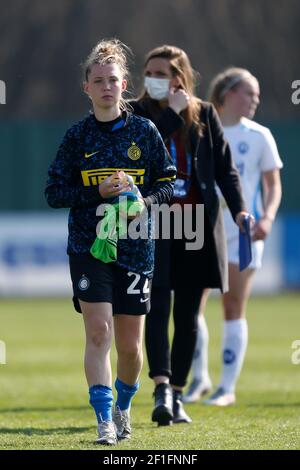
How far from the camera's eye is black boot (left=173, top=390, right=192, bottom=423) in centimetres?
730

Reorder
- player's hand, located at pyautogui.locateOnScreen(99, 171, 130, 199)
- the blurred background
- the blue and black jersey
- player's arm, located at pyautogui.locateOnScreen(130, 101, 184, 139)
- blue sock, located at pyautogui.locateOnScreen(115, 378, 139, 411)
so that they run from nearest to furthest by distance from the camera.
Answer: player's hand, located at pyautogui.locateOnScreen(99, 171, 130, 199) < the blue and black jersey < blue sock, located at pyautogui.locateOnScreen(115, 378, 139, 411) < player's arm, located at pyautogui.locateOnScreen(130, 101, 184, 139) < the blurred background

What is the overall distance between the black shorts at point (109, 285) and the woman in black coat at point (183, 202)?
0.90 metres

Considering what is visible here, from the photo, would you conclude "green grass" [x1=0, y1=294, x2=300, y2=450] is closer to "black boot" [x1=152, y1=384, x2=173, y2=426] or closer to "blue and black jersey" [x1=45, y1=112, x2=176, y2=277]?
"black boot" [x1=152, y1=384, x2=173, y2=426]

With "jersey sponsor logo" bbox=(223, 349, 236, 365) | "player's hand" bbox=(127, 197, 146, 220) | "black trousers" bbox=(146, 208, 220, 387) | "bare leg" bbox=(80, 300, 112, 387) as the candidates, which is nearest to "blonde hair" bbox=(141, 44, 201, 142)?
"black trousers" bbox=(146, 208, 220, 387)

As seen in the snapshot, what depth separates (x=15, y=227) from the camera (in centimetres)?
2125

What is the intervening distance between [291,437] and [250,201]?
8.60ft

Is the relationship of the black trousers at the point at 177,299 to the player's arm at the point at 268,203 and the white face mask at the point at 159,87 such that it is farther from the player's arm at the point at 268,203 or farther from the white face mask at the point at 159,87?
the player's arm at the point at 268,203

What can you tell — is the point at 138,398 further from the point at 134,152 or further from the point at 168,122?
the point at 134,152

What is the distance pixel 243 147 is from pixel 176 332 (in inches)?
69.1

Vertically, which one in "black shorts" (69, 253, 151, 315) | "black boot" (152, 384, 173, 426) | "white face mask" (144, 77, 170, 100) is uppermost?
"white face mask" (144, 77, 170, 100)

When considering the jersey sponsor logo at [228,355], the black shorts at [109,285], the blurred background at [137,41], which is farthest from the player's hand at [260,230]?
the blurred background at [137,41]

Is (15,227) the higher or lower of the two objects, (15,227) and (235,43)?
the lower
